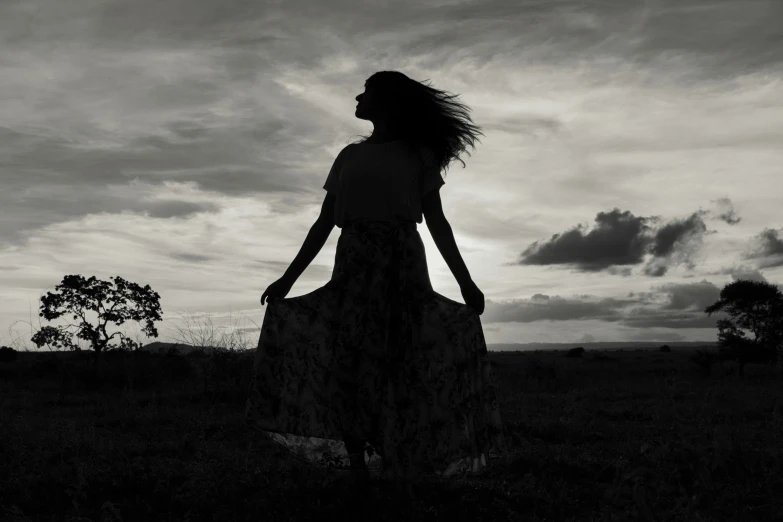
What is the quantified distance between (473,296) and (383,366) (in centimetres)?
68

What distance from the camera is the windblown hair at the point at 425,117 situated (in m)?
4.20

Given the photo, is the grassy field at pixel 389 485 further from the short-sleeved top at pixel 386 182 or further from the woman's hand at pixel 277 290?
the short-sleeved top at pixel 386 182

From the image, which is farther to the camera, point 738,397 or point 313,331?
point 738,397

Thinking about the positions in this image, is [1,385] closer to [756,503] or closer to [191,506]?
[191,506]

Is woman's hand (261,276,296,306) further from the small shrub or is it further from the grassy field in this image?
the small shrub

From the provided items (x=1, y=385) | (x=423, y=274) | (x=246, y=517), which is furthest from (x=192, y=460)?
(x=1, y=385)

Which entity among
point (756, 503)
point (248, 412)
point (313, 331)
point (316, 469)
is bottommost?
point (756, 503)

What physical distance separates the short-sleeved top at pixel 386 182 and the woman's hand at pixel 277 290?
495 mm

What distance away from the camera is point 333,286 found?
426 cm

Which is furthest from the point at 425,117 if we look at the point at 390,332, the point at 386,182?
the point at 390,332

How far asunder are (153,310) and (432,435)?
2755cm

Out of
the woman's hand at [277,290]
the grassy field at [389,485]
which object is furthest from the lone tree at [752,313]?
the woman's hand at [277,290]

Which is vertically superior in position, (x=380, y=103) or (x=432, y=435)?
(x=380, y=103)

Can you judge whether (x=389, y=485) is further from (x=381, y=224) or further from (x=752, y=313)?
(x=752, y=313)
